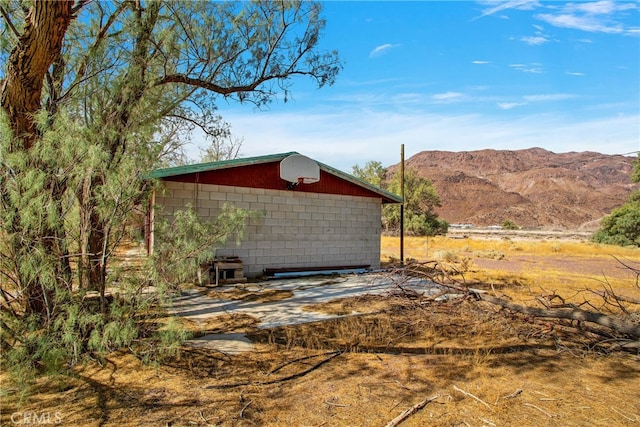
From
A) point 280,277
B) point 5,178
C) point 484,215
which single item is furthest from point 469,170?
point 5,178

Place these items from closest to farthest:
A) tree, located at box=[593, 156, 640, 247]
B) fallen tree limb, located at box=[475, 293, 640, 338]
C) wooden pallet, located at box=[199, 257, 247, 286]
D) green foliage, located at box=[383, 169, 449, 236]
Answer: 1. fallen tree limb, located at box=[475, 293, 640, 338]
2. wooden pallet, located at box=[199, 257, 247, 286]
3. tree, located at box=[593, 156, 640, 247]
4. green foliage, located at box=[383, 169, 449, 236]

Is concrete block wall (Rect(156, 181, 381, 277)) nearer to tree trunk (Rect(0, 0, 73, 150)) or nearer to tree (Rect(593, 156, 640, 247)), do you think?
tree trunk (Rect(0, 0, 73, 150))

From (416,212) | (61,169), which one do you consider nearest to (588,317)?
(61,169)

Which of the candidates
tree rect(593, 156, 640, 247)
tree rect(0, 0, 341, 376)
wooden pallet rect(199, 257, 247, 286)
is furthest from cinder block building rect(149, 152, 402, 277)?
tree rect(593, 156, 640, 247)

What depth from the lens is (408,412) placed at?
305 cm

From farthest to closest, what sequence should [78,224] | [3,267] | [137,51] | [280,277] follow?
1. [280,277]
2. [137,51]
3. [78,224]
4. [3,267]

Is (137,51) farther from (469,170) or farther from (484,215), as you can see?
(469,170)

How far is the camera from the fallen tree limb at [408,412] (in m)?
2.91

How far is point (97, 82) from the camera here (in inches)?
208

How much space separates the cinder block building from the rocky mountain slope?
54.8m

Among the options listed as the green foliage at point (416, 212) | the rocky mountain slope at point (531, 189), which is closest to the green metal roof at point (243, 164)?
the green foliage at point (416, 212)

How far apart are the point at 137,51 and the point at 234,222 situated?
13.8 ft

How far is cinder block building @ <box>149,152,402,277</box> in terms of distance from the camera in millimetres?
9188

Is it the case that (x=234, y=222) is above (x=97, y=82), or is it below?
below
